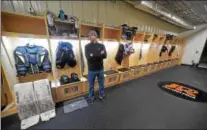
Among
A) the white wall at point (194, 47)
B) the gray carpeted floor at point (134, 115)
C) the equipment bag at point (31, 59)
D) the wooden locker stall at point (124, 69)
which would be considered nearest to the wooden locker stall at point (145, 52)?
Result: the wooden locker stall at point (124, 69)

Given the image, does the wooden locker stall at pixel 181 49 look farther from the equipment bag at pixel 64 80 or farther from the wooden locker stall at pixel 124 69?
the equipment bag at pixel 64 80

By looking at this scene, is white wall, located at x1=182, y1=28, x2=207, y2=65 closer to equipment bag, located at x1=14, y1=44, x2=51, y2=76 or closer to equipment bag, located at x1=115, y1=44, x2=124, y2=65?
equipment bag, located at x1=115, y1=44, x2=124, y2=65

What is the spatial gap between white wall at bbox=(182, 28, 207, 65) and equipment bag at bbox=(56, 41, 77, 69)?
8393 mm

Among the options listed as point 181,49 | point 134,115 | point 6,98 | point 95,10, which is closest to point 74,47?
point 95,10

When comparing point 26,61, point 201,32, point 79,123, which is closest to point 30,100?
point 26,61

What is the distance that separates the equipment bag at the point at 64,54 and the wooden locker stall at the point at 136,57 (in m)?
2.40

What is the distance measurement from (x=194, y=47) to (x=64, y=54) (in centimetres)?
867

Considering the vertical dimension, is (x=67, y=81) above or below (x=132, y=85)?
above

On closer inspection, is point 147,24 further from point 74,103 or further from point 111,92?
point 74,103

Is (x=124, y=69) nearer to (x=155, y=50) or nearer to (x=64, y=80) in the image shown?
(x=64, y=80)

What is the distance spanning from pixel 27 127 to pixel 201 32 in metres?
9.69

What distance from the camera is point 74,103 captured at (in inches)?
90.3

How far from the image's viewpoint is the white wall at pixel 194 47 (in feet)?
21.8

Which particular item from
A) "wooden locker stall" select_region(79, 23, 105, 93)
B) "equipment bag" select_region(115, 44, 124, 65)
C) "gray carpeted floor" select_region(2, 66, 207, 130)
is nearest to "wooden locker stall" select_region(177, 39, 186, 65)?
"equipment bag" select_region(115, 44, 124, 65)
